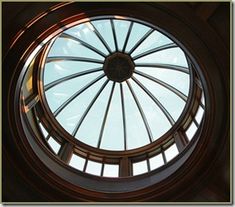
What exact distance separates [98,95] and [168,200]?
719cm

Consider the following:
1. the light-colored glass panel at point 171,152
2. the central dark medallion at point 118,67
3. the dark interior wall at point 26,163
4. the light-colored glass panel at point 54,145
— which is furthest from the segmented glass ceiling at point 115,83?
the dark interior wall at point 26,163

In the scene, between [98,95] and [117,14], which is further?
[98,95]

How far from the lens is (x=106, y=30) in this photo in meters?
13.5

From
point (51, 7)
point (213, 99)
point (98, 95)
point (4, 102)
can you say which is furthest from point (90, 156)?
point (51, 7)

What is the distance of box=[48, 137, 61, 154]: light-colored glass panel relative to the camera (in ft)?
42.0

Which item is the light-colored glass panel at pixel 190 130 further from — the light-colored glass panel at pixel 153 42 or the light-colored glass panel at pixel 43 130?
the light-colored glass panel at pixel 43 130

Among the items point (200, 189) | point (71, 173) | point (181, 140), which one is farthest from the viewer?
point (181, 140)

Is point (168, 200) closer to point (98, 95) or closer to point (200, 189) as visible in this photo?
point (200, 189)

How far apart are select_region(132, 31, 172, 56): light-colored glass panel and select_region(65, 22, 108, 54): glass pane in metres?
1.58

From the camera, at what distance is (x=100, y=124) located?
1535 centimetres

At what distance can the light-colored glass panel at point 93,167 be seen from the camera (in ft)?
42.0

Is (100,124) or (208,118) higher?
(100,124)

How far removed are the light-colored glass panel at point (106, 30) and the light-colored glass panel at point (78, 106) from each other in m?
1.93

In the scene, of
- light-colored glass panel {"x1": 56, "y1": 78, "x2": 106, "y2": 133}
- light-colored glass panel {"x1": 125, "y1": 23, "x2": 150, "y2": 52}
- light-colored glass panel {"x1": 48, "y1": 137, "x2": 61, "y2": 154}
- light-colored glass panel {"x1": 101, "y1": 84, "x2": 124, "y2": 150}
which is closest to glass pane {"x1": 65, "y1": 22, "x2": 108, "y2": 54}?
light-colored glass panel {"x1": 125, "y1": 23, "x2": 150, "y2": 52}
